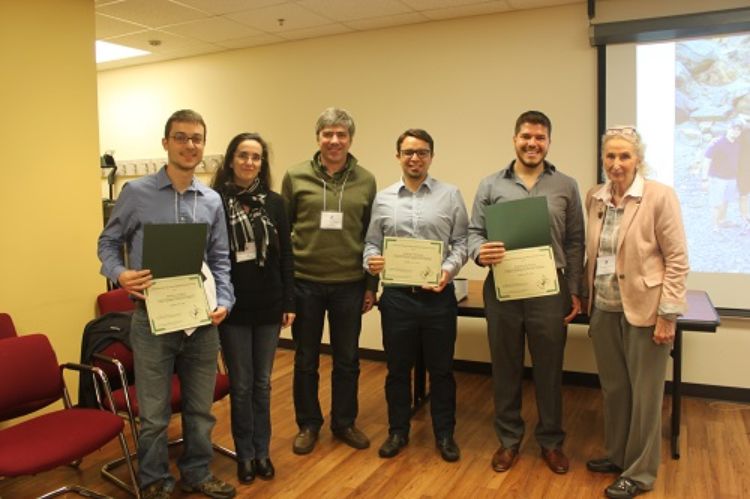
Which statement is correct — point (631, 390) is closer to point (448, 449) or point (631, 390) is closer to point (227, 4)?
point (448, 449)

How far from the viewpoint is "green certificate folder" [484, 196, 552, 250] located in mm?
2662

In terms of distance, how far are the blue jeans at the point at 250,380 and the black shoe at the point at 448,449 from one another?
2.87 ft

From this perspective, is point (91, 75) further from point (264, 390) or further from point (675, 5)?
point (675, 5)

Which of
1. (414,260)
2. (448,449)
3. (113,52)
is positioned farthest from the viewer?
(113,52)

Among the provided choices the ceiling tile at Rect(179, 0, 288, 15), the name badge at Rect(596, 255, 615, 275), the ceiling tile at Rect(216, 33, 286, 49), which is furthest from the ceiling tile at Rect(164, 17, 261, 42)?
the name badge at Rect(596, 255, 615, 275)

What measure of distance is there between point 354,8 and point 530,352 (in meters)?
2.65

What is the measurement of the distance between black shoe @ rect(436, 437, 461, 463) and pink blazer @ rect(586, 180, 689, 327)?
1.11m

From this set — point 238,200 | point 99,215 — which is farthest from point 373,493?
point 99,215

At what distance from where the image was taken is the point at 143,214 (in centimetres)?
236

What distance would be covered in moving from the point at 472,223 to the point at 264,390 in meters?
1.27

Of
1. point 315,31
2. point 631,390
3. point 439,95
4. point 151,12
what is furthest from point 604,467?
point 151,12

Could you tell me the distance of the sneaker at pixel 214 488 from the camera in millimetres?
2650

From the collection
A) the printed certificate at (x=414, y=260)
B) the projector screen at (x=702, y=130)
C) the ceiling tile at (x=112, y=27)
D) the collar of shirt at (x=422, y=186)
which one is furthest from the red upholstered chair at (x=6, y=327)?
the projector screen at (x=702, y=130)

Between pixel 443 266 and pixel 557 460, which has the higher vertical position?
pixel 443 266
